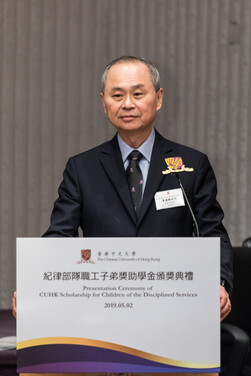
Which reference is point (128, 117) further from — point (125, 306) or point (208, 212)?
point (125, 306)

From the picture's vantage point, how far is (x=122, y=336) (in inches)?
50.0

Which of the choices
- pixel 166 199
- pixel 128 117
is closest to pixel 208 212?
pixel 166 199

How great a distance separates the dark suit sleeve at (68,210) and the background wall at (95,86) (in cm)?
218

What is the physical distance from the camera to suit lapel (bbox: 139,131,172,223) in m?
1.63

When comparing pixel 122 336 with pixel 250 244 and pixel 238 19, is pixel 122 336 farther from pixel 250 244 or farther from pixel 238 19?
pixel 238 19

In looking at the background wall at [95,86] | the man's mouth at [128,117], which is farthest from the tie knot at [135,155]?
the background wall at [95,86]

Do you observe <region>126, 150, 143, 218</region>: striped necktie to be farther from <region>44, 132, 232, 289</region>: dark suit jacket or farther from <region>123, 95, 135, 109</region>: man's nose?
<region>123, 95, 135, 109</region>: man's nose

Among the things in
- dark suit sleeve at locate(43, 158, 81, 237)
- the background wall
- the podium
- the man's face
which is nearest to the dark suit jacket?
dark suit sleeve at locate(43, 158, 81, 237)

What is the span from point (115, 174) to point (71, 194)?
0.46ft

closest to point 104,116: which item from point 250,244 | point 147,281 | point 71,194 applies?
point 250,244

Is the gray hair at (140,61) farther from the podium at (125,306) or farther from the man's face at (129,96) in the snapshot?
the podium at (125,306)

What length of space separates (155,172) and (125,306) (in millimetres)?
501

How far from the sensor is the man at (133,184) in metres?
1.64

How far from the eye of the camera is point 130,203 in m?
1.64
